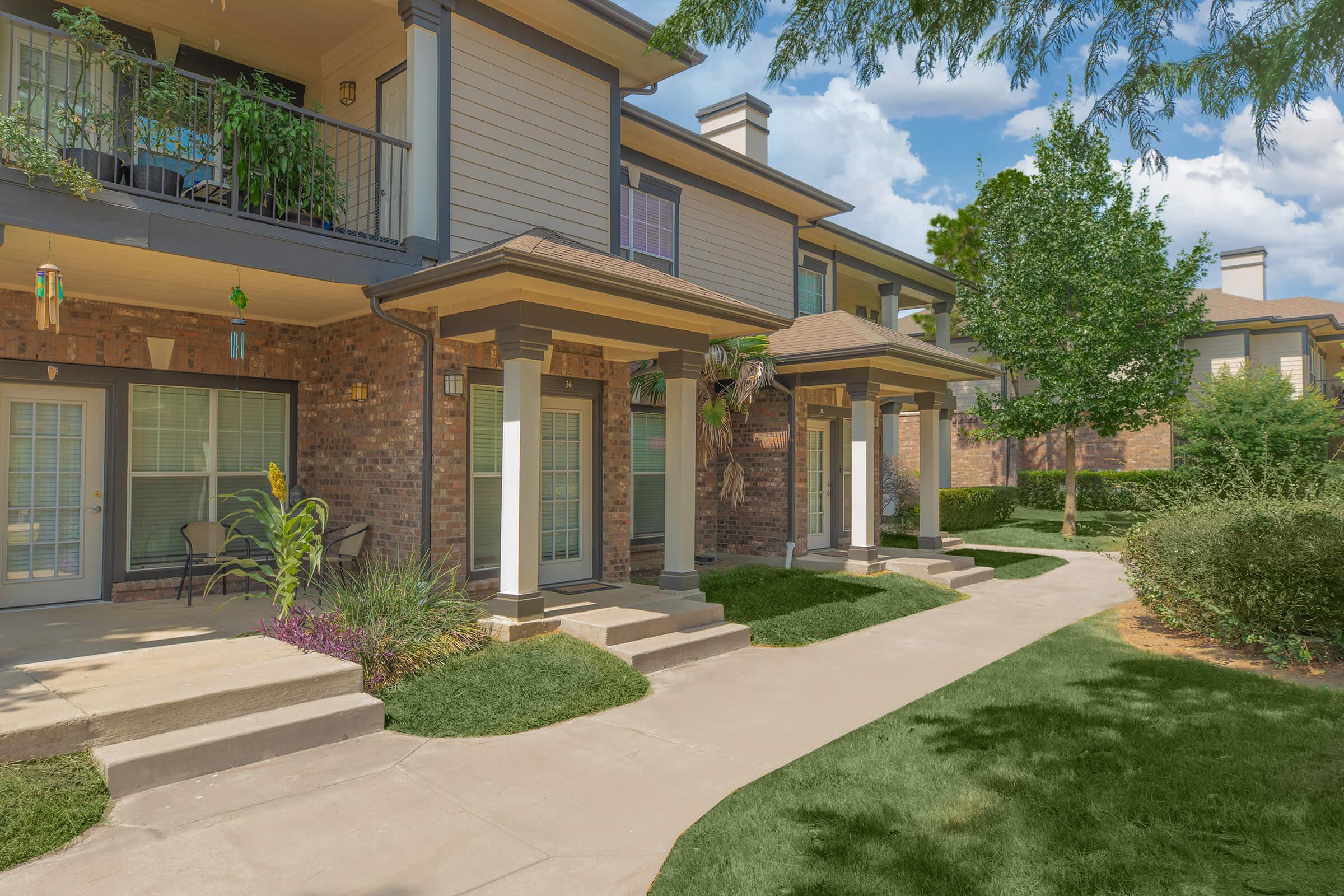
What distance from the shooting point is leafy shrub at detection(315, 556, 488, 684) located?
5816 millimetres

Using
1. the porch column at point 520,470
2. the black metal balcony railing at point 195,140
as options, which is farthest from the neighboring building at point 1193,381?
the black metal balcony railing at point 195,140

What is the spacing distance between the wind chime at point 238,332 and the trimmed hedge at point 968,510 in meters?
13.4

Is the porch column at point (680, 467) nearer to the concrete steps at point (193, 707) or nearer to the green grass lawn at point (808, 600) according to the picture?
the green grass lawn at point (808, 600)

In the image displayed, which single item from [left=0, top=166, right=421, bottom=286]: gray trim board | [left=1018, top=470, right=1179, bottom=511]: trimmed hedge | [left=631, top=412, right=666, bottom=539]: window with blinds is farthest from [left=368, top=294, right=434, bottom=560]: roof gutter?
[left=1018, top=470, right=1179, bottom=511]: trimmed hedge

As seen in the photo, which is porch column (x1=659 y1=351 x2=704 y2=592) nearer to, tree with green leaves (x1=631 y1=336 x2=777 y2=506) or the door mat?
the door mat

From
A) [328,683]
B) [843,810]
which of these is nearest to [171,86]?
[328,683]

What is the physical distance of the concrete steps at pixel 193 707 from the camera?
13.6 feet

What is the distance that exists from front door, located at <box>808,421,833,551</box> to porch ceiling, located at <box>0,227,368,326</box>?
787 cm

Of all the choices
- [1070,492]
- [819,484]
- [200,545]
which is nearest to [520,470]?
[200,545]

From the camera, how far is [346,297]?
7.62 meters

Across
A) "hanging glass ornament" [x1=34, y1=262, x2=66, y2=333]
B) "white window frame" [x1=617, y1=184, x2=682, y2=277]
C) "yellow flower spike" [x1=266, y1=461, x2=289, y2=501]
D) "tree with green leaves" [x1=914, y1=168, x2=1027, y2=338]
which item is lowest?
"yellow flower spike" [x1=266, y1=461, x2=289, y2=501]

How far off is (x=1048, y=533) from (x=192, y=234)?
18.6 metres

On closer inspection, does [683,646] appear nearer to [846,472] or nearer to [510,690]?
[510,690]

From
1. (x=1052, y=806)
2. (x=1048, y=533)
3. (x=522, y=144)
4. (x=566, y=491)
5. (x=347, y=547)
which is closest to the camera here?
(x=1052, y=806)
